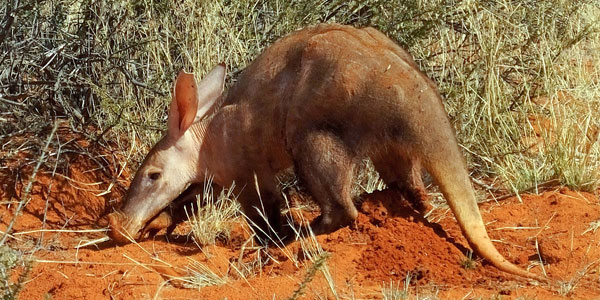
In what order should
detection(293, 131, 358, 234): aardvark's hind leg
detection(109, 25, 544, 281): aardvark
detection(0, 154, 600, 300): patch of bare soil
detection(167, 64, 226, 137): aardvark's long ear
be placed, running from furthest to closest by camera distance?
1. detection(167, 64, 226, 137): aardvark's long ear
2. detection(293, 131, 358, 234): aardvark's hind leg
3. detection(109, 25, 544, 281): aardvark
4. detection(0, 154, 600, 300): patch of bare soil

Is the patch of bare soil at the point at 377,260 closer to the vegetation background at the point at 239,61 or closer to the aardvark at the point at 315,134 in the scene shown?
the aardvark at the point at 315,134

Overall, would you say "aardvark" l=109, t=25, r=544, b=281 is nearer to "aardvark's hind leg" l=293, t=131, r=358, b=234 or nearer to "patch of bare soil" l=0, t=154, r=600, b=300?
"aardvark's hind leg" l=293, t=131, r=358, b=234

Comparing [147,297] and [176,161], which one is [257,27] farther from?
[147,297]

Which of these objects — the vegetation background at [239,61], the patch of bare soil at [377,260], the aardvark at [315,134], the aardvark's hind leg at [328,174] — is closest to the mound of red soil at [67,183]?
the vegetation background at [239,61]

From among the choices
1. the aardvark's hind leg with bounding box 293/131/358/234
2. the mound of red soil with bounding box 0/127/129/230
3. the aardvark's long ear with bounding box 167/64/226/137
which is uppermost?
the aardvark's long ear with bounding box 167/64/226/137

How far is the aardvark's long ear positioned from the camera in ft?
21.5

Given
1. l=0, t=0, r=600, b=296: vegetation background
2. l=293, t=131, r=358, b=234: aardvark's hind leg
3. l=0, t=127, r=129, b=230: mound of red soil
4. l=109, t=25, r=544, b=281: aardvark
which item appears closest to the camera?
l=109, t=25, r=544, b=281: aardvark

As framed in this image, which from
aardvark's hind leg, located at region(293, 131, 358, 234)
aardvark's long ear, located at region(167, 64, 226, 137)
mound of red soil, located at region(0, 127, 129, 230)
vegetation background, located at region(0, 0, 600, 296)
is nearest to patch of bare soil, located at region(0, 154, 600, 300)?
aardvark's hind leg, located at region(293, 131, 358, 234)

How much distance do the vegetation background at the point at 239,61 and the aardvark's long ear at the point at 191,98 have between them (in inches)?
29.4

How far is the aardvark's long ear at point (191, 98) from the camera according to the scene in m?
6.54

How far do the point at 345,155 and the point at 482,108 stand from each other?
7.30 feet

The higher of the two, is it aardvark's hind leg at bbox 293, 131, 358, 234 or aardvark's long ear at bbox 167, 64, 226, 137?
aardvark's long ear at bbox 167, 64, 226, 137

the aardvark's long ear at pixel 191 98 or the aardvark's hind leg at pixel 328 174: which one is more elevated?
the aardvark's long ear at pixel 191 98

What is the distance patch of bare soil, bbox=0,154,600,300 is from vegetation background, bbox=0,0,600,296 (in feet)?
3.42
